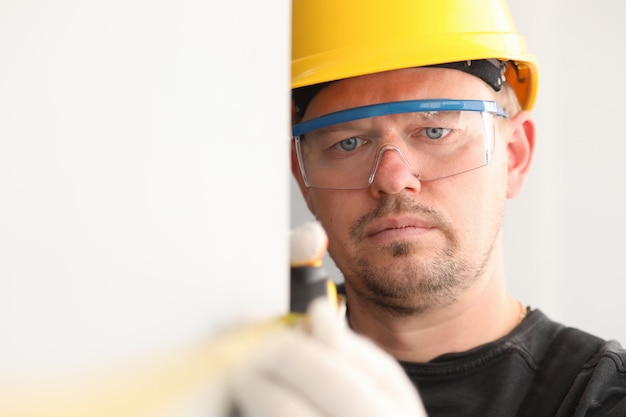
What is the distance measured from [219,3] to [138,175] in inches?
6.0

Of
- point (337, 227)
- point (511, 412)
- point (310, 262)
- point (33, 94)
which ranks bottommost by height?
point (511, 412)

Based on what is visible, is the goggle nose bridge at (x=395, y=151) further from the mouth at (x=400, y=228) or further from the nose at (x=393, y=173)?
the mouth at (x=400, y=228)

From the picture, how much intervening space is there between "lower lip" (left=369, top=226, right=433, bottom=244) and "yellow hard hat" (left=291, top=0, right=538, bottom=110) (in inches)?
15.1

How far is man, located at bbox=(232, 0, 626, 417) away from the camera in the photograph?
1.79 m

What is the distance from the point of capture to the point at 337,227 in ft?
6.42

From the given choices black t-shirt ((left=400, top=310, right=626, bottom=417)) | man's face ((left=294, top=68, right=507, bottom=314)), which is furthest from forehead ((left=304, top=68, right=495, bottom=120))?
black t-shirt ((left=400, top=310, right=626, bottom=417))

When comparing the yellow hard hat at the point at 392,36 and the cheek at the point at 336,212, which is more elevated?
the yellow hard hat at the point at 392,36

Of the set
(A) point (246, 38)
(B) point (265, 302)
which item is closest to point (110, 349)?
(B) point (265, 302)

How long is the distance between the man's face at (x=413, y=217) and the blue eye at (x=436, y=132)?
3.0 inches

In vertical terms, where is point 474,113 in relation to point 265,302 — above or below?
above

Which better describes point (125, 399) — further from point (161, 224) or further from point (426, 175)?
point (426, 175)

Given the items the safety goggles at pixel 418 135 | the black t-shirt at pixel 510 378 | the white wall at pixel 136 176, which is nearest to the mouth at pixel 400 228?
the safety goggles at pixel 418 135

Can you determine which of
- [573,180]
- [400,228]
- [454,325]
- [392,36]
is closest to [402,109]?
[392,36]

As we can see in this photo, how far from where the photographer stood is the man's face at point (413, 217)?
1.81 meters
